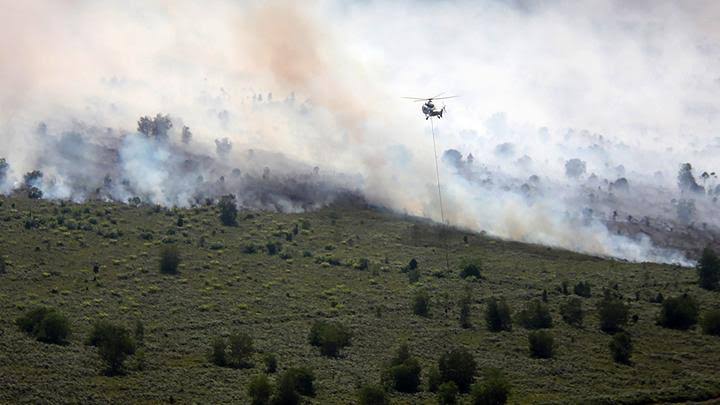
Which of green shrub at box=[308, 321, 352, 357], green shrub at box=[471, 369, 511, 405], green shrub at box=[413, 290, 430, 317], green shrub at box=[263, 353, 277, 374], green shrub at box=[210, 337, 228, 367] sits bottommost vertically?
green shrub at box=[471, 369, 511, 405]

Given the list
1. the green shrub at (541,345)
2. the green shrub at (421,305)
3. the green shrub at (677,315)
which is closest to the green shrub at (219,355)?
the green shrub at (421,305)

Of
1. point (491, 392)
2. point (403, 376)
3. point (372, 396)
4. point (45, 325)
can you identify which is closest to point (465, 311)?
point (403, 376)

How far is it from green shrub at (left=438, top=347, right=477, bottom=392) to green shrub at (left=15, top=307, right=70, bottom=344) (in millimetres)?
61266

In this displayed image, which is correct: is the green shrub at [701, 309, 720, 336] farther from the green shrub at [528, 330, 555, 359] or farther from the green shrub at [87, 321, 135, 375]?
the green shrub at [87, 321, 135, 375]

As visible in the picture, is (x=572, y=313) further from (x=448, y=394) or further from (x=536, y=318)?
(x=448, y=394)

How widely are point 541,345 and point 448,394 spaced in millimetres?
28721

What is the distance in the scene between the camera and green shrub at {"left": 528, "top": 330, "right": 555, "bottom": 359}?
168m

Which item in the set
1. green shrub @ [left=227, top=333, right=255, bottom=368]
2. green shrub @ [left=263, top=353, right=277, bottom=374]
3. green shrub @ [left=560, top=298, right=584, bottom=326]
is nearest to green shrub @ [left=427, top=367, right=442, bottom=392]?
green shrub @ [left=263, top=353, right=277, bottom=374]

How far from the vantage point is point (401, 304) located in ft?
634

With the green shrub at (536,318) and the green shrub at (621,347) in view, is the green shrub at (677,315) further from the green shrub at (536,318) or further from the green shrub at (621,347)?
the green shrub at (536,318)

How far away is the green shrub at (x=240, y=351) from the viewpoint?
15862 cm

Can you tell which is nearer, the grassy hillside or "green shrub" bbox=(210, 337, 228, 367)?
the grassy hillside

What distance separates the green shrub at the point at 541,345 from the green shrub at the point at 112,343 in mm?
65888

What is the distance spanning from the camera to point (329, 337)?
6614 inches
